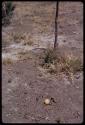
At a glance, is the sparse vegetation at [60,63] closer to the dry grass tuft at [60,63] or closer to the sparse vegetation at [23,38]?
the dry grass tuft at [60,63]

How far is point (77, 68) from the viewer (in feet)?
24.7

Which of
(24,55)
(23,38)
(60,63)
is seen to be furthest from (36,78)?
(23,38)

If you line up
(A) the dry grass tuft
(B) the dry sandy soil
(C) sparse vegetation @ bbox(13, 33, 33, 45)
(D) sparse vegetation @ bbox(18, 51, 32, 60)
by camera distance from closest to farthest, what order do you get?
1. (B) the dry sandy soil
2. (A) the dry grass tuft
3. (D) sparse vegetation @ bbox(18, 51, 32, 60)
4. (C) sparse vegetation @ bbox(13, 33, 33, 45)

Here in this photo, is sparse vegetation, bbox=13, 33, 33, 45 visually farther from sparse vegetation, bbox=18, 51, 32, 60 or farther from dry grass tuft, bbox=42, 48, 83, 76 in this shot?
dry grass tuft, bbox=42, 48, 83, 76

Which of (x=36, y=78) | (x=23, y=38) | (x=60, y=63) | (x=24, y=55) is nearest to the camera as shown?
(x=36, y=78)

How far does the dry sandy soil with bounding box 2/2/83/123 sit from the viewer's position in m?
5.90

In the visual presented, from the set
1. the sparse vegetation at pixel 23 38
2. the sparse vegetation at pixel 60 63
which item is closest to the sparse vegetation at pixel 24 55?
the sparse vegetation at pixel 60 63

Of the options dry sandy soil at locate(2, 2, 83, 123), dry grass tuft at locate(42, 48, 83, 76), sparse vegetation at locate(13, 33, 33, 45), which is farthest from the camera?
sparse vegetation at locate(13, 33, 33, 45)

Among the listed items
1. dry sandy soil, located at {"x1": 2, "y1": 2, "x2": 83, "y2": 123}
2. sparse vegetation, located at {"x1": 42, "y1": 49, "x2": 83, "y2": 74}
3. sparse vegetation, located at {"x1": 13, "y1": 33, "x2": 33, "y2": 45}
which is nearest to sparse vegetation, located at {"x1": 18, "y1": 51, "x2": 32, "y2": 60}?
dry sandy soil, located at {"x1": 2, "y1": 2, "x2": 83, "y2": 123}

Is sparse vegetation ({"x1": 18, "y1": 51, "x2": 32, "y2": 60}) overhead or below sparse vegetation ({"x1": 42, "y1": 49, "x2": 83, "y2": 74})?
→ below

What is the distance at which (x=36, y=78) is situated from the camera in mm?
7383

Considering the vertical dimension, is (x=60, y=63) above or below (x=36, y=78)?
above

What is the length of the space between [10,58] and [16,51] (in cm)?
64

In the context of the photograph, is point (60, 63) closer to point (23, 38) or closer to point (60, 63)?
point (60, 63)
